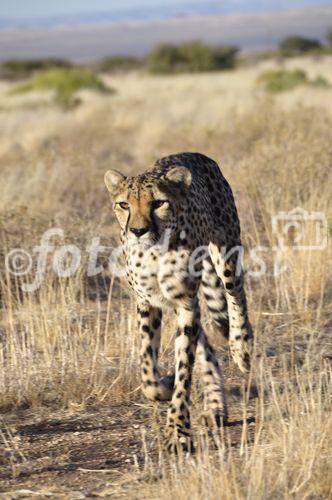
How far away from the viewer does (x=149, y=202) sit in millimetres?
4047

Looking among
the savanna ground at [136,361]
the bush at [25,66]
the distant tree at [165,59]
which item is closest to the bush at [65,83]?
the distant tree at [165,59]

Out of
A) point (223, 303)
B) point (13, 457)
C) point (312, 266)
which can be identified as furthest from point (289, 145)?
point (13, 457)

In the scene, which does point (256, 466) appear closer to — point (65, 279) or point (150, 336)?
point (150, 336)

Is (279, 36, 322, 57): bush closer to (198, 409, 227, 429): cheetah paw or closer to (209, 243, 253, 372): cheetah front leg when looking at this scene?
(209, 243, 253, 372): cheetah front leg

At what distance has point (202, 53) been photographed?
43.1 meters

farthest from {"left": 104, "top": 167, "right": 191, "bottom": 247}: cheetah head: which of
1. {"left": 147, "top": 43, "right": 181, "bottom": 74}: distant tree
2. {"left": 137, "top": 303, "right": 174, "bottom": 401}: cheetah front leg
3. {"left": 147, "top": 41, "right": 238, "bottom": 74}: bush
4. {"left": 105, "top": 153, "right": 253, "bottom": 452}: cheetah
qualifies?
{"left": 147, "top": 43, "right": 181, "bottom": 74}: distant tree

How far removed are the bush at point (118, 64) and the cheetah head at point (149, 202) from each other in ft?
175

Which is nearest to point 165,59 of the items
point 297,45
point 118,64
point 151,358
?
point 118,64

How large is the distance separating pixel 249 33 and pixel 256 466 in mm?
119911

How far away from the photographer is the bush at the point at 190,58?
138 feet

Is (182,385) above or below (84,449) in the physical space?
above

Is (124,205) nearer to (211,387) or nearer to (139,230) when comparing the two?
(139,230)

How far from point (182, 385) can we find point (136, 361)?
2.91ft

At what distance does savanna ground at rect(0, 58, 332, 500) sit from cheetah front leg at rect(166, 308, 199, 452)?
3.3 inches
